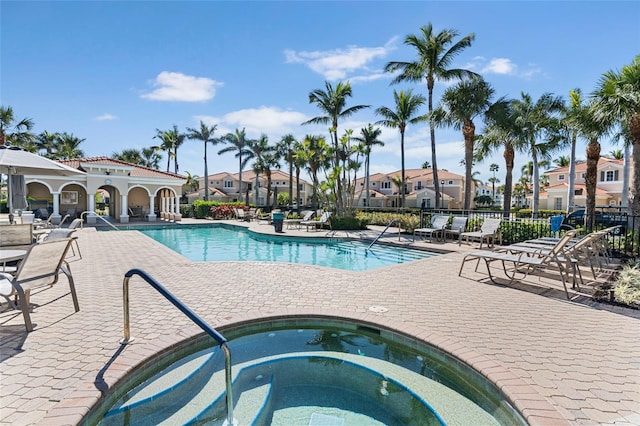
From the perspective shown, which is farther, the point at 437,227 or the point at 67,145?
the point at 67,145

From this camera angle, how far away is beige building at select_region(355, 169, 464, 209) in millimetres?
50941

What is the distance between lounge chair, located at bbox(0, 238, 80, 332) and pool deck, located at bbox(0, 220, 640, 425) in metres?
0.42

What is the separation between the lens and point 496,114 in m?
20.0

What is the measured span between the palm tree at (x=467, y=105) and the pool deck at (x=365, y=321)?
50.0ft

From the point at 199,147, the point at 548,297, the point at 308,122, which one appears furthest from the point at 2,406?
the point at 199,147

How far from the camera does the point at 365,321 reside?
430cm

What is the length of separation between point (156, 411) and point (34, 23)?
10.8 meters

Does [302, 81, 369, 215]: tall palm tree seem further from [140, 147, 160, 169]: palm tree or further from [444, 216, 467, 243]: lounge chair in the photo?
[140, 147, 160, 169]: palm tree

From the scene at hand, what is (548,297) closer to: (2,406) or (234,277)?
(234,277)

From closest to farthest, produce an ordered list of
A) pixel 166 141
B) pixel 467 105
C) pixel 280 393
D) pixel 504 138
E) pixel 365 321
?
pixel 280 393, pixel 365 321, pixel 467 105, pixel 504 138, pixel 166 141

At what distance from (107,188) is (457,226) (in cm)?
2892

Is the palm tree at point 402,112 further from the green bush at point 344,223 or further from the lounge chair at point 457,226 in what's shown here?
the lounge chair at point 457,226

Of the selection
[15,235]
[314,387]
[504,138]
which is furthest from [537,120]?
[15,235]

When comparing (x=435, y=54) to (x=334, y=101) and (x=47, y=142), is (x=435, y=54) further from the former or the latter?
(x=47, y=142)
